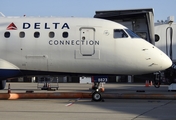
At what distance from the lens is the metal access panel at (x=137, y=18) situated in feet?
81.4

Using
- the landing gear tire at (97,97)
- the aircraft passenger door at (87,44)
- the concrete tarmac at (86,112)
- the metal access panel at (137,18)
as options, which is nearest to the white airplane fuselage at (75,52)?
the aircraft passenger door at (87,44)

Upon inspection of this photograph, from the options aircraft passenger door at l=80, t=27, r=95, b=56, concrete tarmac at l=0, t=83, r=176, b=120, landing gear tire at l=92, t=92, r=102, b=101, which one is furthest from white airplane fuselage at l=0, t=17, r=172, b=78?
concrete tarmac at l=0, t=83, r=176, b=120

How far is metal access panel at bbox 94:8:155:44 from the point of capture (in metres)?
24.8

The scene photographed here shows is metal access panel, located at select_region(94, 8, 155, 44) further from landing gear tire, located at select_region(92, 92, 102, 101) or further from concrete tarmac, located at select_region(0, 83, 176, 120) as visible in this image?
concrete tarmac, located at select_region(0, 83, 176, 120)

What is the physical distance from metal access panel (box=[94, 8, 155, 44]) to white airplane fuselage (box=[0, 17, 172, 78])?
650 centimetres

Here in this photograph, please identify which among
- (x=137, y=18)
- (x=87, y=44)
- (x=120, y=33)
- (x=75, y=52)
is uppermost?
(x=137, y=18)

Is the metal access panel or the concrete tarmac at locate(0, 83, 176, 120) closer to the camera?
the concrete tarmac at locate(0, 83, 176, 120)

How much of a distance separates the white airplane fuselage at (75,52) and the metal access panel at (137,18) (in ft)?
21.3

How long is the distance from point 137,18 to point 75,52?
26.8 feet

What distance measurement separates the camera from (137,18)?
2548 centimetres

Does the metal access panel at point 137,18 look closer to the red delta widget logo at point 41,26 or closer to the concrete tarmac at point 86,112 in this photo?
the red delta widget logo at point 41,26

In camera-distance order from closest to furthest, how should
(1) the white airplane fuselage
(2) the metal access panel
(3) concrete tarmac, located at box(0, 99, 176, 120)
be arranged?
(3) concrete tarmac, located at box(0, 99, 176, 120), (1) the white airplane fuselage, (2) the metal access panel

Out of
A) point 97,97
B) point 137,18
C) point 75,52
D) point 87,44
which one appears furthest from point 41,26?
point 137,18

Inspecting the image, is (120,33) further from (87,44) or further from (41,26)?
(41,26)
